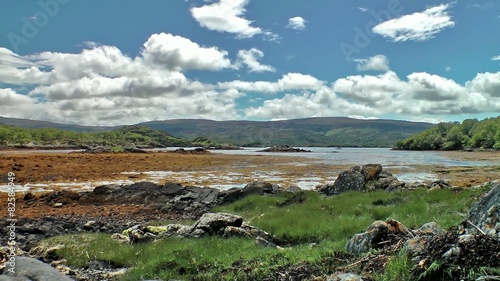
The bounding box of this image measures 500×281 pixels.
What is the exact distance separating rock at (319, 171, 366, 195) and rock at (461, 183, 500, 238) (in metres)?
22.0

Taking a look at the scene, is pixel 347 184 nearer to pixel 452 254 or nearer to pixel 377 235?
pixel 377 235

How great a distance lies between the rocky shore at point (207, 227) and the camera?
647 cm

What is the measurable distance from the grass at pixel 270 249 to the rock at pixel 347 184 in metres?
6.44

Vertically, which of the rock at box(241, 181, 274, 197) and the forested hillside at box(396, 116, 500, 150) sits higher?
the forested hillside at box(396, 116, 500, 150)

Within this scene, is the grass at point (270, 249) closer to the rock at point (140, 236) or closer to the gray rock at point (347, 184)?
the rock at point (140, 236)

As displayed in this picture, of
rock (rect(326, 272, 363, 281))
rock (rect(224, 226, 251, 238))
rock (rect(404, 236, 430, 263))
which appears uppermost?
rock (rect(404, 236, 430, 263))

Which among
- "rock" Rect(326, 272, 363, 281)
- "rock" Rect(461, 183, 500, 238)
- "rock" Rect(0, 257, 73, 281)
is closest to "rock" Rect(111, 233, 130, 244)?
"rock" Rect(0, 257, 73, 281)

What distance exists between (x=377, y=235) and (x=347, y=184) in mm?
21548

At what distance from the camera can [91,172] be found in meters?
55.3

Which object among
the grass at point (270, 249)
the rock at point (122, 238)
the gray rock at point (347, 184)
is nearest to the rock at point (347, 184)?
the gray rock at point (347, 184)

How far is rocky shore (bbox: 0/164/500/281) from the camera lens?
6.47 meters

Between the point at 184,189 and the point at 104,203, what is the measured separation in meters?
7.46

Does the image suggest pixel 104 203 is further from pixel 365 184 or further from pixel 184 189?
pixel 365 184

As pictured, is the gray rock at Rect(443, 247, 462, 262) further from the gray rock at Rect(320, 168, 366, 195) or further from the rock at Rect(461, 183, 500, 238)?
the gray rock at Rect(320, 168, 366, 195)
